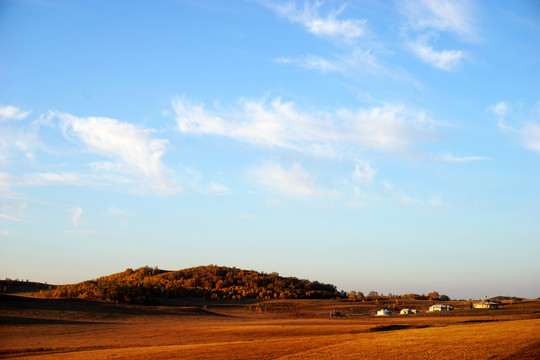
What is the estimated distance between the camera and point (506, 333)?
2628 centimetres

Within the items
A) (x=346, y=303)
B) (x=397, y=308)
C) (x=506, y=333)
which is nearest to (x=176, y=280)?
(x=346, y=303)

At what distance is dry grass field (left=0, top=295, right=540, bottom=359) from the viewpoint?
2323 centimetres

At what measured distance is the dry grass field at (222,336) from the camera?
2323cm

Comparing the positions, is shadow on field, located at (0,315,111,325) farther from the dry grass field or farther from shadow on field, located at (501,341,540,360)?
shadow on field, located at (501,341,540,360)

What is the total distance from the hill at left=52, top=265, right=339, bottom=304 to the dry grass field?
7.77 meters

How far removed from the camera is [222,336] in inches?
1280

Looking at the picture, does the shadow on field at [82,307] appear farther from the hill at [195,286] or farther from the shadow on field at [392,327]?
the shadow on field at [392,327]

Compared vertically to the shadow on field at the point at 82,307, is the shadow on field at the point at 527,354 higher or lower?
lower

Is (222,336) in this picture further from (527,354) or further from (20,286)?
(20,286)

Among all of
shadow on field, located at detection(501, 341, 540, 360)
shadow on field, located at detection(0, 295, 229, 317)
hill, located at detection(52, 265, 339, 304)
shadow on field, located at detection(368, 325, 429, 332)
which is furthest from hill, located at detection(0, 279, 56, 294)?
Result: shadow on field, located at detection(501, 341, 540, 360)

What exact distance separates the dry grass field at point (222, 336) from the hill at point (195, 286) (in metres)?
7.77

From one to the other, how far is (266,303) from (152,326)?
2419 centimetres

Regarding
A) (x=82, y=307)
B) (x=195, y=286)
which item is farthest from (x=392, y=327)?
(x=195, y=286)

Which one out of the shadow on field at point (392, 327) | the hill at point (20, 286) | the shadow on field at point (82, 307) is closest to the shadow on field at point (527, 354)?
the shadow on field at point (392, 327)
